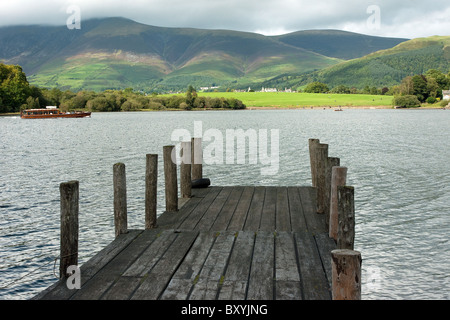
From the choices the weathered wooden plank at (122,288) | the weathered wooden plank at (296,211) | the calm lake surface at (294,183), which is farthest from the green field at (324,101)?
the weathered wooden plank at (122,288)

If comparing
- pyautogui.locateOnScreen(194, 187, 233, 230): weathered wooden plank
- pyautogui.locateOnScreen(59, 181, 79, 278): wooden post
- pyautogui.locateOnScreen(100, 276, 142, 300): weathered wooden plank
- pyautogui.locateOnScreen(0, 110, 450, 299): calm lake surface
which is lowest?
pyautogui.locateOnScreen(0, 110, 450, 299): calm lake surface

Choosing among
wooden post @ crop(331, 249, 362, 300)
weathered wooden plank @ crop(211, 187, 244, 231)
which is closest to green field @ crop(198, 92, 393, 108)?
weathered wooden plank @ crop(211, 187, 244, 231)

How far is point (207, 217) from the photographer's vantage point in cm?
1083

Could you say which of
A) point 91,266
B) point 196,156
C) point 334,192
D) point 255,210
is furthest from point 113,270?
point 196,156

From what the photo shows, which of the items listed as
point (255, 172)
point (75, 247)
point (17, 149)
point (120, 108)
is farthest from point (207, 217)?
point (120, 108)

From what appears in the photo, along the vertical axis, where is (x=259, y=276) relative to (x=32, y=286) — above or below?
above

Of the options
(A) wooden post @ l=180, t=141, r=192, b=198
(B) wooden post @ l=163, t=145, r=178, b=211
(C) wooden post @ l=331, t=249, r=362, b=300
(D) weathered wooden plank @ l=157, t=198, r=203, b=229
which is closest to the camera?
(C) wooden post @ l=331, t=249, r=362, b=300

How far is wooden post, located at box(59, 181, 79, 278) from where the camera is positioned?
24.8 ft

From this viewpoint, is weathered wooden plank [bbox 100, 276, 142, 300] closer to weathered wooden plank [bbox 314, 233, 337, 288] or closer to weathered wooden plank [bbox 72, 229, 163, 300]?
weathered wooden plank [bbox 72, 229, 163, 300]

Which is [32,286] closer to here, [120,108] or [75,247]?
[75,247]

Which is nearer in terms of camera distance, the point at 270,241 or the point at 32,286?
the point at 270,241

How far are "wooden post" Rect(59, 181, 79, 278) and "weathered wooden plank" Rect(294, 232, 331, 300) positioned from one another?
3699mm
